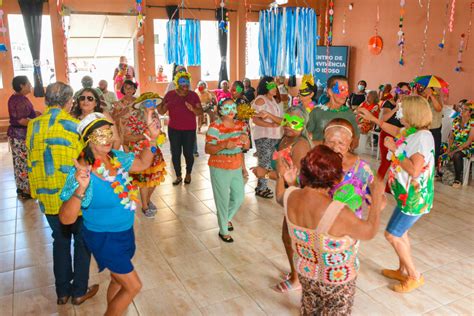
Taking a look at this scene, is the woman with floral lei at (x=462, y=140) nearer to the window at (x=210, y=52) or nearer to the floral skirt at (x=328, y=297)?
the floral skirt at (x=328, y=297)

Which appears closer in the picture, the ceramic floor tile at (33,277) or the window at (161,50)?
the ceramic floor tile at (33,277)

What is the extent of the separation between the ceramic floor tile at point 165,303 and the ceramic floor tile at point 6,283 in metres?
1.03

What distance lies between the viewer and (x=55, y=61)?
9.91 meters

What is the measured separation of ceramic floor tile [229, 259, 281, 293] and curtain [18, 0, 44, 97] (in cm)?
825

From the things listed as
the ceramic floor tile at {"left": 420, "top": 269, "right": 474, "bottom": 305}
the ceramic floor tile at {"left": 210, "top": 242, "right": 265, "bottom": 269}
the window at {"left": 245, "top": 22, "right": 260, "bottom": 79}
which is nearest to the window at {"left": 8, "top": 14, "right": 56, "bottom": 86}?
the window at {"left": 245, "top": 22, "right": 260, "bottom": 79}

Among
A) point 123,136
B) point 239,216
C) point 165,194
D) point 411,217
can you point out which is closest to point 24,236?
point 123,136

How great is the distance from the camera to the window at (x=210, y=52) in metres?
11.7

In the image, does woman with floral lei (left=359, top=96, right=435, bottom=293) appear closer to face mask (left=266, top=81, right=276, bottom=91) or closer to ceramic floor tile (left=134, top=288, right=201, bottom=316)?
ceramic floor tile (left=134, top=288, right=201, bottom=316)

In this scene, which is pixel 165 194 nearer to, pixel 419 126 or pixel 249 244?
pixel 249 244

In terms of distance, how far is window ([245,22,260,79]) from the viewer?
11812 millimetres

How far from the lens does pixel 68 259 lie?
289cm

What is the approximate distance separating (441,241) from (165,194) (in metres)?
3.26

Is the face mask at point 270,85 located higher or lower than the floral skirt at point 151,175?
higher

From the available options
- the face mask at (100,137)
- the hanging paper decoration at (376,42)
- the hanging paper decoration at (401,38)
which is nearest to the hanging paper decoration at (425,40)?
the hanging paper decoration at (401,38)
